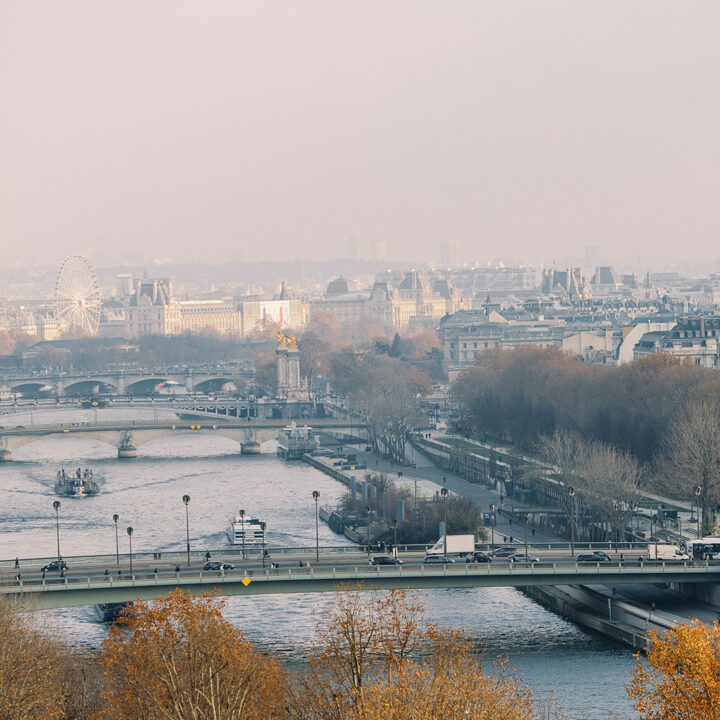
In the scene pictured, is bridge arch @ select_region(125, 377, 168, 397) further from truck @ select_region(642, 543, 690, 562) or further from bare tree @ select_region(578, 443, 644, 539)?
truck @ select_region(642, 543, 690, 562)

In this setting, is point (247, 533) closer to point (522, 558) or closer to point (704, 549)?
point (522, 558)

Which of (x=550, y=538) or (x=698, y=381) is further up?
(x=698, y=381)

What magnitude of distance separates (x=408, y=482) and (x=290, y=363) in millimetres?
31153

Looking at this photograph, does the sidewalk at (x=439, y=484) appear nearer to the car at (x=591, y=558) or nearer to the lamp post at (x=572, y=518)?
the lamp post at (x=572, y=518)

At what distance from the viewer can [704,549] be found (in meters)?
29.5

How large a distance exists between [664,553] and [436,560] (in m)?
3.91

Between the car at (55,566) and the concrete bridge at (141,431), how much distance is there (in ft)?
91.3

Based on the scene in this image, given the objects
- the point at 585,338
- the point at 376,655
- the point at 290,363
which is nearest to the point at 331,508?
the point at 376,655

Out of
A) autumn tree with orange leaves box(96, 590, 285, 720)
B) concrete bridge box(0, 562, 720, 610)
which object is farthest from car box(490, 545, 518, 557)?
autumn tree with orange leaves box(96, 590, 285, 720)

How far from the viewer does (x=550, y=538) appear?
36.3 m

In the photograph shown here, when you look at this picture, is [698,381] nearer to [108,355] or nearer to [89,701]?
[89,701]

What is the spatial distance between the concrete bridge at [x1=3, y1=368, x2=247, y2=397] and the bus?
61649mm

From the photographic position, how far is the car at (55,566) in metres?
28.0

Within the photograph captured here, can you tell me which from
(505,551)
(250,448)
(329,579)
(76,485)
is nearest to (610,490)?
(505,551)
